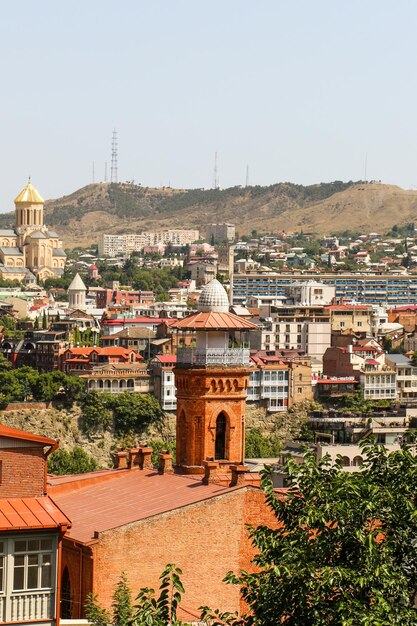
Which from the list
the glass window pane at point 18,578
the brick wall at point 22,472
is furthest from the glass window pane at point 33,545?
the brick wall at point 22,472

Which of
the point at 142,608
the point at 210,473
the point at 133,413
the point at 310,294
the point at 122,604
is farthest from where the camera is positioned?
the point at 310,294

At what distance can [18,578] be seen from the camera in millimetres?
22578

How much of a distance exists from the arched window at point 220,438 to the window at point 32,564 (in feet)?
59.6

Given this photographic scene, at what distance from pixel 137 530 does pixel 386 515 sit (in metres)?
7.22

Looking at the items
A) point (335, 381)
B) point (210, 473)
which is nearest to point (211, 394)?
point (210, 473)

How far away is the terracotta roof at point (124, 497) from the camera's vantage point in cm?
3300

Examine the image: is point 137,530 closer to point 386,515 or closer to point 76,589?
point 76,589

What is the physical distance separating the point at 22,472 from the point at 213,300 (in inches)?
754

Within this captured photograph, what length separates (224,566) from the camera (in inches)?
1291

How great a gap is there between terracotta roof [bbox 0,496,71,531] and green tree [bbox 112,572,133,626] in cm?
168

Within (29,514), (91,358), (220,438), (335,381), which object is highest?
(29,514)

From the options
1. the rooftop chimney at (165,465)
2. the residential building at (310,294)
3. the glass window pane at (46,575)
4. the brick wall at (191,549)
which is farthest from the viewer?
the residential building at (310,294)

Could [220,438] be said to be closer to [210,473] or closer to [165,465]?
[165,465]

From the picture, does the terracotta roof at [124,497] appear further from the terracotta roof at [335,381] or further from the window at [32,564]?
the terracotta roof at [335,381]
